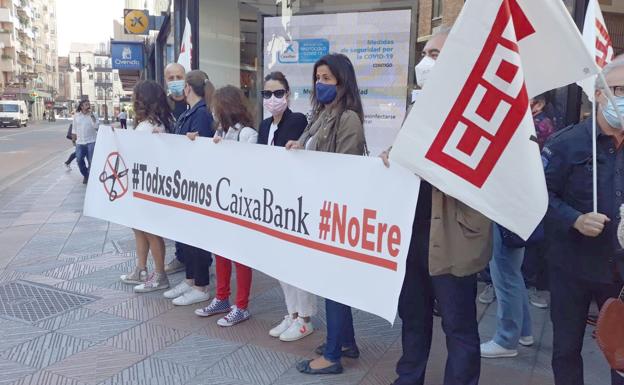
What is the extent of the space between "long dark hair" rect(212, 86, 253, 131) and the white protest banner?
0.80 ft

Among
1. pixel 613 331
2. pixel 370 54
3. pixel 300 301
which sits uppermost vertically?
pixel 370 54

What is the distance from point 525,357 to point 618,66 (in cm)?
212

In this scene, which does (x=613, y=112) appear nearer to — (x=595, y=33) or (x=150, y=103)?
(x=595, y=33)

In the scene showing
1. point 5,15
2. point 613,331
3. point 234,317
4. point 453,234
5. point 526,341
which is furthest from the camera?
point 5,15

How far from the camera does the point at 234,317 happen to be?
4129 millimetres

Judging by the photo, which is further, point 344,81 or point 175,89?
point 175,89

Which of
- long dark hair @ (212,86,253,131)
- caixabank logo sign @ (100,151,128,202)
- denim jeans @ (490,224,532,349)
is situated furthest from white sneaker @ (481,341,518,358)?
caixabank logo sign @ (100,151,128,202)

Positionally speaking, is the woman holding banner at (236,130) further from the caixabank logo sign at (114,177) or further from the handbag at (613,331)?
the handbag at (613,331)

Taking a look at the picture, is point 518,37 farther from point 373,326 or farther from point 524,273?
point 524,273

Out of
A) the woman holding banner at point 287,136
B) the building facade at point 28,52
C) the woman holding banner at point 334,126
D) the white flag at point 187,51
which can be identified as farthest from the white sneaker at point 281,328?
the building facade at point 28,52

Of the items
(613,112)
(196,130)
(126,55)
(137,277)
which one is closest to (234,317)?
(137,277)

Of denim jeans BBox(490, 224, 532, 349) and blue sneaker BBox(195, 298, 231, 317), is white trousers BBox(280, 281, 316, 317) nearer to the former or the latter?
blue sneaker BBox(195, 298, 231, 317)

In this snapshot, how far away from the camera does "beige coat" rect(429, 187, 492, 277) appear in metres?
2.54

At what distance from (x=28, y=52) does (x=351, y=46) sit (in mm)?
97582
